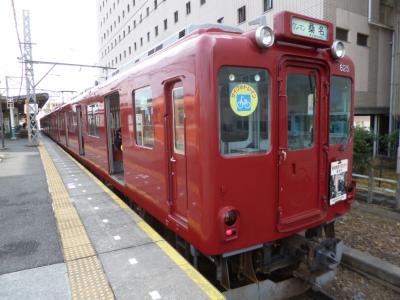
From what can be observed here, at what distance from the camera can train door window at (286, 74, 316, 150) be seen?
11.2 feet

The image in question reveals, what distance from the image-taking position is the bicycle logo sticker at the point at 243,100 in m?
3.03

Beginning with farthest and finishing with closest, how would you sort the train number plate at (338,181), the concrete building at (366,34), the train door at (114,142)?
the concrete building at (366,34), the train door at (114,142), the train number plate at (338,181)

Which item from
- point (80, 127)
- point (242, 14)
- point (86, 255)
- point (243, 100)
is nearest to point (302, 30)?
point (243, 100)

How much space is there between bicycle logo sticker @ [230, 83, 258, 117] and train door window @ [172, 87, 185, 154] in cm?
60

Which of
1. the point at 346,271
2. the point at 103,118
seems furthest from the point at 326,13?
the point at 346,271

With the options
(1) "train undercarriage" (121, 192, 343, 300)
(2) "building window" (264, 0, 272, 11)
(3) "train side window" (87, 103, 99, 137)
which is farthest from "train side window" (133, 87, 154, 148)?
(2) "building window" (264, 0, 272, 11)

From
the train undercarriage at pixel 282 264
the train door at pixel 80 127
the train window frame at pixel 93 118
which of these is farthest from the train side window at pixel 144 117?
the train door at pixel 80 127

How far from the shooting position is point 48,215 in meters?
5.32

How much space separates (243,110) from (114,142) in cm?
527

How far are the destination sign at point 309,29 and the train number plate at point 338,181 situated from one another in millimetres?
1408

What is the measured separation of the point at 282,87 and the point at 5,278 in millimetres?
3260

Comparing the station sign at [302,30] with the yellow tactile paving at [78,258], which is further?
the station sign at [302,30]

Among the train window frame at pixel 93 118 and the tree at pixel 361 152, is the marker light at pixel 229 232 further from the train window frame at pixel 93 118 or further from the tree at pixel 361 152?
the tree at pixel 361 152

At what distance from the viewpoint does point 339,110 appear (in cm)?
396
